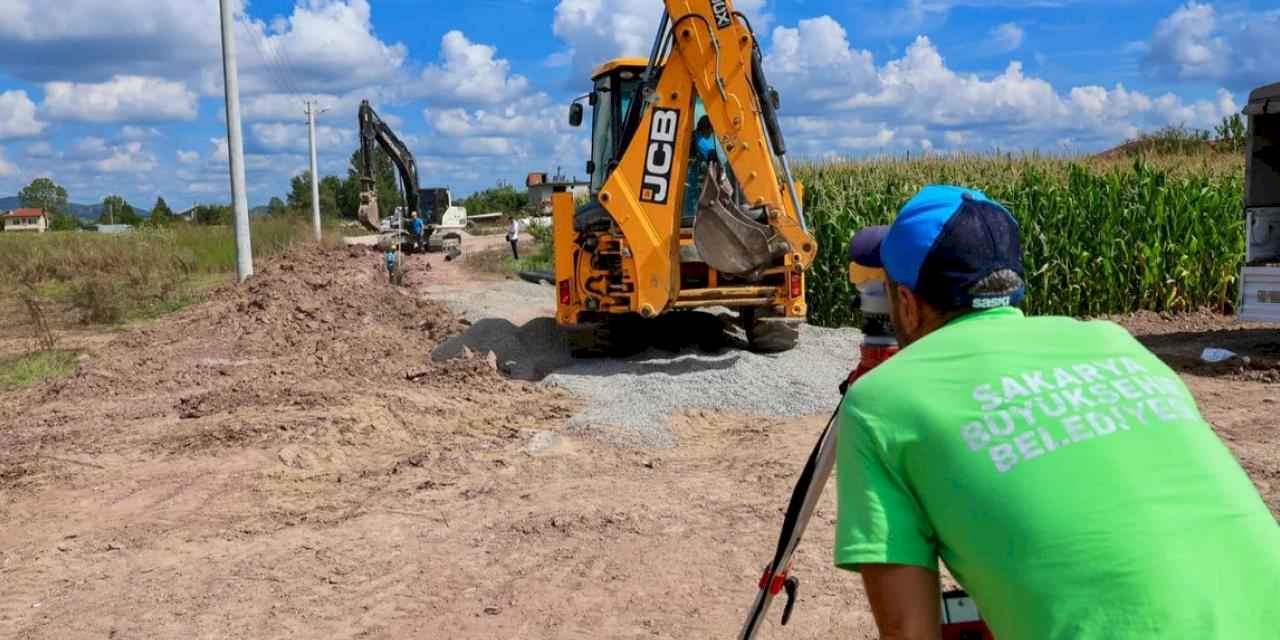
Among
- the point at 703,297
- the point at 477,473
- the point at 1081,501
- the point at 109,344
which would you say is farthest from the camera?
the point at 109,344

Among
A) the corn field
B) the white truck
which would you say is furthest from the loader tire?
the white truck

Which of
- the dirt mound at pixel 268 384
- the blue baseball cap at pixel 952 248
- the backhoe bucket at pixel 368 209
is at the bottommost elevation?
the dirt mound at pixel 268 384

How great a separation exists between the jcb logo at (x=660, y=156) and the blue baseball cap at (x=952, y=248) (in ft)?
27.8

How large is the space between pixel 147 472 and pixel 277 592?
2761 millimetres

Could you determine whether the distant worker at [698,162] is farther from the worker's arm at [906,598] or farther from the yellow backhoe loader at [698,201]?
the worker's arm at [906,598]

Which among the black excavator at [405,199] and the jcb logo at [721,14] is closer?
the jcb logo at [721,14]

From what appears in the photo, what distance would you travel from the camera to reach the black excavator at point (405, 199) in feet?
82.0

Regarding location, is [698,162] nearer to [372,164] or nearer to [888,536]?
[888,536]

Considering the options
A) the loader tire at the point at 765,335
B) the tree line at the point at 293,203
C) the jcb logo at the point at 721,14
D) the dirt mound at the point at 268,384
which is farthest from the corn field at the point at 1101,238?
the tree line at the point at 293,203

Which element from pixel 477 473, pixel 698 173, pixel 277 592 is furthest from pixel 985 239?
pixel 698 173

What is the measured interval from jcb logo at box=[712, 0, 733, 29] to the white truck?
5.73m

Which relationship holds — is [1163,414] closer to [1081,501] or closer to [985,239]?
[1081,501]

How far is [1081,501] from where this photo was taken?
66.0 inches

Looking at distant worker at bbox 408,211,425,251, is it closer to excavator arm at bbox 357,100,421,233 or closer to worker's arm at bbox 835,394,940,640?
excavator arm at bbox 357,100,421,233
